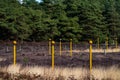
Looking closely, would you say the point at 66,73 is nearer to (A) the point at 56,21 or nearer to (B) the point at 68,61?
(B) the point at 68,61

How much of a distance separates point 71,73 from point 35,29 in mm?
33535

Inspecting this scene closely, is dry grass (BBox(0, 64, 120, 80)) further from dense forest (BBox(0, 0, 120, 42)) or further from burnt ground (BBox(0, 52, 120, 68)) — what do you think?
dense forest (BBox(0, 0, 120, 42))

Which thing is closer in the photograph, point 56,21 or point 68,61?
point 68,61

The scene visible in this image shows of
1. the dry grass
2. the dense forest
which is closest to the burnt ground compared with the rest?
the dry grass

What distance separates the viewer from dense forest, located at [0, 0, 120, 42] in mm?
43781

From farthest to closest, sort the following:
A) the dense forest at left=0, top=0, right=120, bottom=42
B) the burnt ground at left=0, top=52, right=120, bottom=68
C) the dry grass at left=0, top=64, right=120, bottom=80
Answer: the dense forest at left=0, top=0, right=120, bottom=42 < the burnt ground at left=0, top=52, right=120, bottom=68 < the dry grass at left=0, top=64, right=120, bottom=80

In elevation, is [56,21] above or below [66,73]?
above

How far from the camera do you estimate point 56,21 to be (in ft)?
158

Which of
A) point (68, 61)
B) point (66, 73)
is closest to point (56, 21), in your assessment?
point (68, 61)

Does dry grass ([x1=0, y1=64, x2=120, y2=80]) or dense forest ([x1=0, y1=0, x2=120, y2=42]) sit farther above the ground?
dense forest ([x1=0, y1=0, x2=120, y2=42])

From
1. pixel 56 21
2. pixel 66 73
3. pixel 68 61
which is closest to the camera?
pixel 66 73

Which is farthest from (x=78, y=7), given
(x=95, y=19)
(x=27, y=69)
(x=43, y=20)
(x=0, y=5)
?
(x=27, y=69)

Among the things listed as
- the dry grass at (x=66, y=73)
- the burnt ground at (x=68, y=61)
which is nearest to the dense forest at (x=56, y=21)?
the burnt ground at (x=68, y=61)

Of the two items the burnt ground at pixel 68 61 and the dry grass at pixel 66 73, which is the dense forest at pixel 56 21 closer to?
the burnt ground at pixel 68 61
